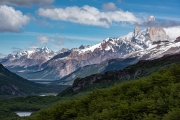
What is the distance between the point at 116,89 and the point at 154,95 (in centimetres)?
1860

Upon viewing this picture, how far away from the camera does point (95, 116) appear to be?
2879 inches

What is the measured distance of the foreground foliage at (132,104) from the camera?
215 feet

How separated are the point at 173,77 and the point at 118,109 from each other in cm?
2548

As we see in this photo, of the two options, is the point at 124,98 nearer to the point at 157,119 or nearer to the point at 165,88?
the point at 165,88

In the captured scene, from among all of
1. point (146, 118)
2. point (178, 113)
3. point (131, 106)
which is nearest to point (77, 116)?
point (131, 106)

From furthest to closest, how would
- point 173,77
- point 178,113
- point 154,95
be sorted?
point 173,77, point 154,95, point 178,113

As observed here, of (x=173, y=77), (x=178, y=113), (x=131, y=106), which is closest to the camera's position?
(x=178, y=113)

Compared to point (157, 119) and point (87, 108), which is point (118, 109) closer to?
point (157, 119)

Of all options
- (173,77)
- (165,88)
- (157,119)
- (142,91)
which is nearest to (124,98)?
(142,91)

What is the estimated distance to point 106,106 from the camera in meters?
78.4

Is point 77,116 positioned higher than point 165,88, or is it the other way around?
point 165,88

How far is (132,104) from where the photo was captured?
70625 mm

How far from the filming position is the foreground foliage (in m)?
65.6

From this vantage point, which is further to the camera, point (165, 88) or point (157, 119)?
point (165, 88)
